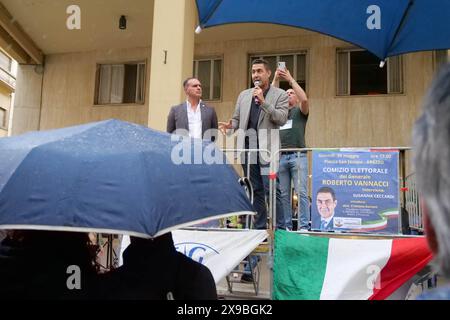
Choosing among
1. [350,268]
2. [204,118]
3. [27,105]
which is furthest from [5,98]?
[350,268]

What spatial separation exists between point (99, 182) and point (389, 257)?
384cm

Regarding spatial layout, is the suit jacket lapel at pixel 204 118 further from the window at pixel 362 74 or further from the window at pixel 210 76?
the window at pixel 362 74

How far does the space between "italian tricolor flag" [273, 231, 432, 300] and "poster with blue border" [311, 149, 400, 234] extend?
0.63 ft

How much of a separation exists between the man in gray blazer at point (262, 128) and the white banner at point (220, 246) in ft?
1.26

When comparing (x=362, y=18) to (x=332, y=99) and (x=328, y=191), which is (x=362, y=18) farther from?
(x=332, y=99)

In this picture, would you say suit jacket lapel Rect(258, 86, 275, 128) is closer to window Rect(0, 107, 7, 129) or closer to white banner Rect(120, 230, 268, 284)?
white banner Rect(120, 230, 268, 284)

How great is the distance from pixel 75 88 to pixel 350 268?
10.7 m

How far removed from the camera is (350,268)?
16.5 feet

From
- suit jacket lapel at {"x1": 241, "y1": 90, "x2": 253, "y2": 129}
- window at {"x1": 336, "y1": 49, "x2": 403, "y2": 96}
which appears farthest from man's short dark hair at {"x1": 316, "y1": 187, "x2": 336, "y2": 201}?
window at {"x1": 336, "y1": 49, "x2": 403, "y2": 96}

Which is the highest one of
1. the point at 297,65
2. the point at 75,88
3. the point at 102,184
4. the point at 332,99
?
the point at 297,65

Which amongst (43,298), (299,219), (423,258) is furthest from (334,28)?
(43,298)

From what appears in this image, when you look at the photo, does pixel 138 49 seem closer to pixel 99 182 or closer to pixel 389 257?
pixel 389 257

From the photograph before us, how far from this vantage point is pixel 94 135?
2.52 meters
